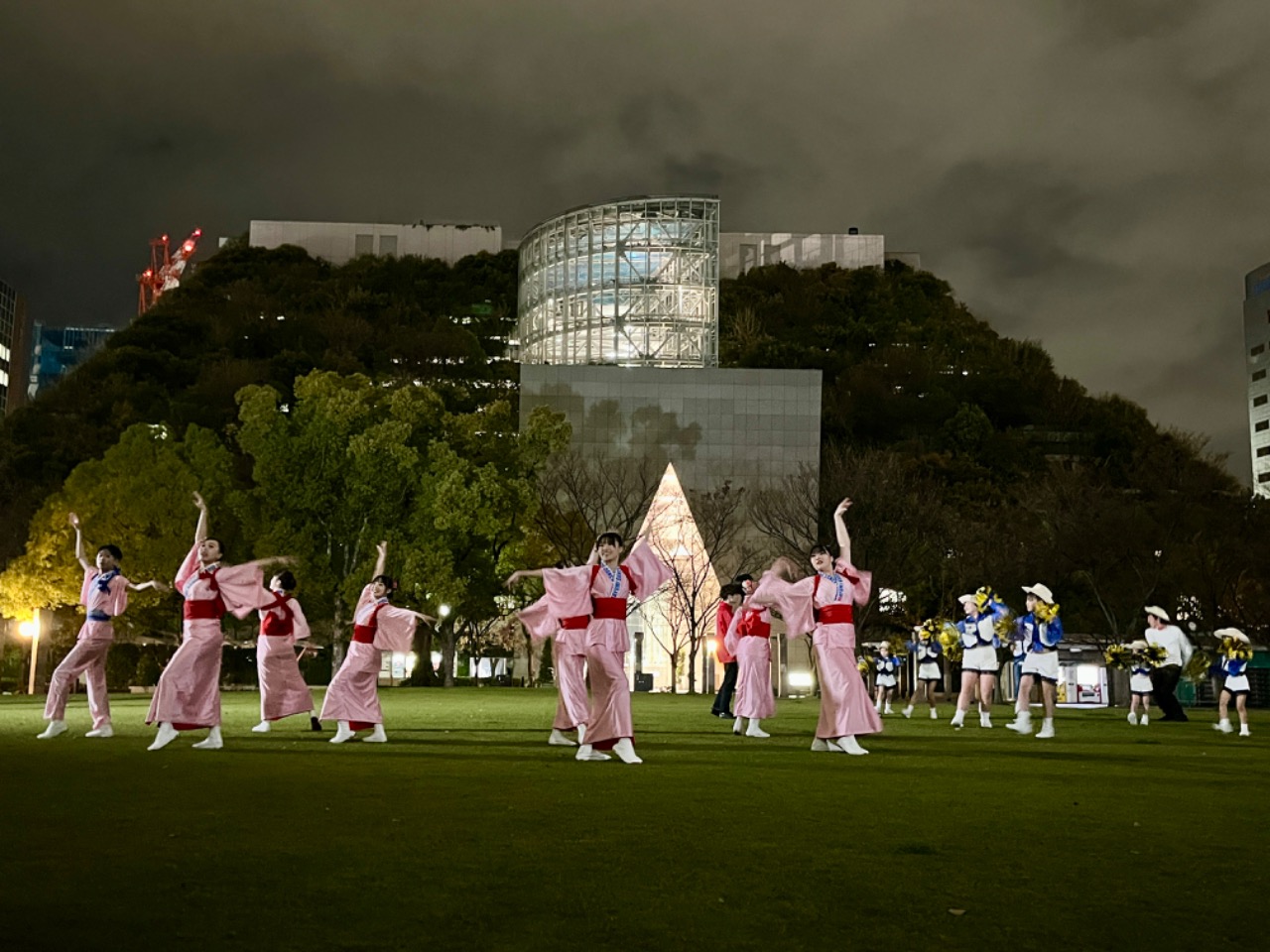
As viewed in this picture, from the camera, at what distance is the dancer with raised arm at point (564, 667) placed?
14.8m

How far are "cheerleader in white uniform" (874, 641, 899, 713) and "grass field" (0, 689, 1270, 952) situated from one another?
14.5m

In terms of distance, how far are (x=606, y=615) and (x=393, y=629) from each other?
12.2 ft

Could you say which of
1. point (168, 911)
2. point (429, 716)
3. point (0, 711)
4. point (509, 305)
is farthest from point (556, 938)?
point (509, 305)

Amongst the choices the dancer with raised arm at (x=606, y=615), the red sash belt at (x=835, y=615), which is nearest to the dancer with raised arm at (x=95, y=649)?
the dancer with raised arm at (x=606, y=615)

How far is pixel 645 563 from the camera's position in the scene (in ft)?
47.2

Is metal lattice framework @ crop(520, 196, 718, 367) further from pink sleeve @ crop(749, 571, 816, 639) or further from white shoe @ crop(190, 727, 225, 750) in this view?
white shoe @ crop(190, 727, 225, 750)

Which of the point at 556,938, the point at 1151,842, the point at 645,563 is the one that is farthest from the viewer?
the point at 645,563

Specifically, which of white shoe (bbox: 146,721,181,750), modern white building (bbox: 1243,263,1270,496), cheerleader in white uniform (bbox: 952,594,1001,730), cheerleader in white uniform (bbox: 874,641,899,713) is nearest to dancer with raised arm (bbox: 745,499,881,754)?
white shoe (bbox: 146,721,181,750)

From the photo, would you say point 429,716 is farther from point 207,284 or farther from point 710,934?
point 207,284

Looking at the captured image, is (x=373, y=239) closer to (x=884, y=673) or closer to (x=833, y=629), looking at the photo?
(x=884, y=673)

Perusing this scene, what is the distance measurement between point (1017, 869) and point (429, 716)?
16510mm

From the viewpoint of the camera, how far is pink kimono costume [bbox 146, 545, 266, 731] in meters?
14.1

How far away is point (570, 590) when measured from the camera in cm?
1420

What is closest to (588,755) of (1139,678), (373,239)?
(1139,678)
